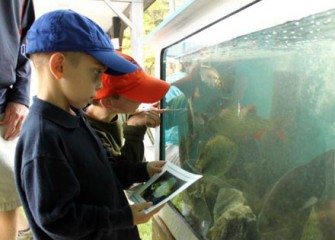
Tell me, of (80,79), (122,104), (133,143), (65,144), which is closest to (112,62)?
(80,79)

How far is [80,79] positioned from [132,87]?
375 mm

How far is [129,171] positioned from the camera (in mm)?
1204

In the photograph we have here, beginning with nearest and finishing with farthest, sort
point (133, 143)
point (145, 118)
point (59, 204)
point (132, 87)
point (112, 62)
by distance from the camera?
point (59, 204)
point (112, 62)
point (132, 87)
point (133, 143)
point (145, 118)

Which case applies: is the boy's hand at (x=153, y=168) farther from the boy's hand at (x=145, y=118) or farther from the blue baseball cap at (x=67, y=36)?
the blue baseball cap at (x=67, y=36)

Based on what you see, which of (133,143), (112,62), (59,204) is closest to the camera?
(59,204)

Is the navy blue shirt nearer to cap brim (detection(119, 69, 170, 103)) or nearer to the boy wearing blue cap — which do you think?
the boy wearing blue cap

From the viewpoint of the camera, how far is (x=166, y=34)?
5.33ft

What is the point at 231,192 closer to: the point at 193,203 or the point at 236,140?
the point at 236,140

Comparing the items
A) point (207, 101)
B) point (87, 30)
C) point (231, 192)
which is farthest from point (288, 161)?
point (87, 30)

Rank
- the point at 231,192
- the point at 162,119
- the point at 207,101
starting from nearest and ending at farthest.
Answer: the point at 231,192 → the point at 207,101 → the point at 162,119

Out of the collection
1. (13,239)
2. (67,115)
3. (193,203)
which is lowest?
(13,239)

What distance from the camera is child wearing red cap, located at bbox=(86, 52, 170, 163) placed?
4.08 ft

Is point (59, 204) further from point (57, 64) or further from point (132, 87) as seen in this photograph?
point (132, 87)

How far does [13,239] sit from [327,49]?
1414mm
